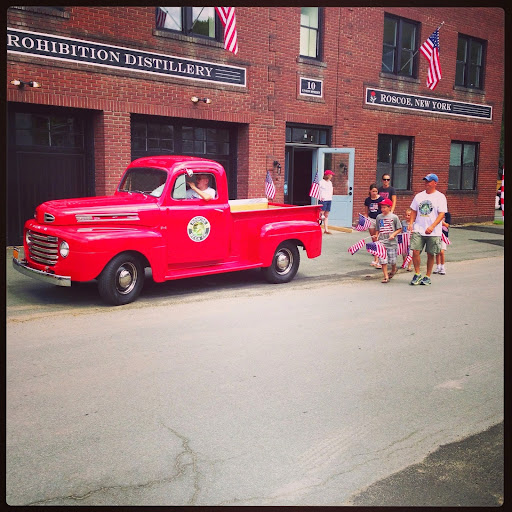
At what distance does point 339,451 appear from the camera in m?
3.68

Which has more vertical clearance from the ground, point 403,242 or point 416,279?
point 403,242

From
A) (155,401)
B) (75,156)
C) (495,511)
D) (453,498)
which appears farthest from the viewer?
(75,156)

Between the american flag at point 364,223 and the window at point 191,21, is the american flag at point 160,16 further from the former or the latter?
the american flag at point 364,223

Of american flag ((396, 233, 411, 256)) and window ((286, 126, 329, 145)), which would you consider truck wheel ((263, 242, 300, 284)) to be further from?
window ((286, 126, 329, 145))

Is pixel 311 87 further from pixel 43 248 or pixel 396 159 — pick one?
pixel 43 248

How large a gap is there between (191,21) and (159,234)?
806 cm

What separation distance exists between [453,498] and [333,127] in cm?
1516

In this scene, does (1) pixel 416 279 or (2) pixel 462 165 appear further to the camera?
(2) pixel 462 165

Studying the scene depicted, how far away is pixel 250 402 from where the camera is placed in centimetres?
442

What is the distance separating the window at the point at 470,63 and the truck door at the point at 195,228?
1561 cm

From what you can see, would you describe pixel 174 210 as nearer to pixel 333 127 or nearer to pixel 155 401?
pixel 155 401

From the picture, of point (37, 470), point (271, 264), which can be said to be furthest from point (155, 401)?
point (271, 264)

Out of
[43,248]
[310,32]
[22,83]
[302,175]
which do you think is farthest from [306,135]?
[43,248]

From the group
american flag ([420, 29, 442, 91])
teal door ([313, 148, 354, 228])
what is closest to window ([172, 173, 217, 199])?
teal door ([313, 148, 354, 228])
